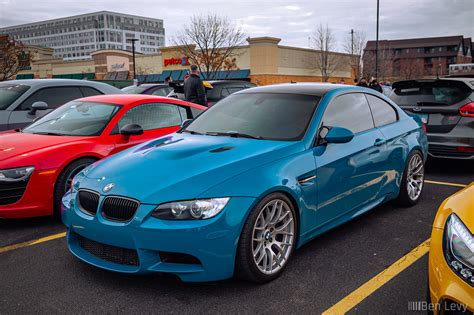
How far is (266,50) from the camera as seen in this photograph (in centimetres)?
3888

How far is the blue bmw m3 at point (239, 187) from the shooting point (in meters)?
2.88

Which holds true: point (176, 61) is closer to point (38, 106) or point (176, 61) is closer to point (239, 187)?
point (38, 106)

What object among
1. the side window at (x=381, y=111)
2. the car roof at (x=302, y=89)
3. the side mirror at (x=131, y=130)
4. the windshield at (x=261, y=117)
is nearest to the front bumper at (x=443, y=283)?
the windshield at (x=261, y=117)

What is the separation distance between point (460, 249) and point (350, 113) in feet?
7.79

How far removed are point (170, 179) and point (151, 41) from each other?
15540 centimetres

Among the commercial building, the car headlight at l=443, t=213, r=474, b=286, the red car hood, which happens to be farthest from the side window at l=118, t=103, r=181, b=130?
the commercial building

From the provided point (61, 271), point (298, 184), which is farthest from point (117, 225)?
point (298, 184)

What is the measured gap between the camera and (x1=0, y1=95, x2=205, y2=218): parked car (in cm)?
436

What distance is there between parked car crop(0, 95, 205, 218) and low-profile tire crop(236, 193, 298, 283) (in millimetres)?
2498

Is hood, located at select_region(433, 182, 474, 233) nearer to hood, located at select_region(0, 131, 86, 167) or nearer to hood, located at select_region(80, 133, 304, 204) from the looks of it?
hood, located at select_region(80, 133, 304, 204)

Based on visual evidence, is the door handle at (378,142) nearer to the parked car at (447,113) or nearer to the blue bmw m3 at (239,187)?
the blue bmw m3 at (239,187)

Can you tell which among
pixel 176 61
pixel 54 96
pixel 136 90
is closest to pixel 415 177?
pixel 54 96

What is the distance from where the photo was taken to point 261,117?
13.4 feet

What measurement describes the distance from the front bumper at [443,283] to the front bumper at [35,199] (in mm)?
3688
